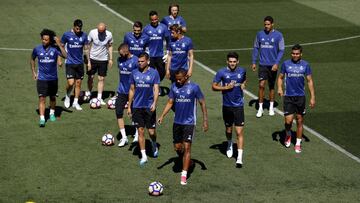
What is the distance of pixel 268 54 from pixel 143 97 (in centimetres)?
530

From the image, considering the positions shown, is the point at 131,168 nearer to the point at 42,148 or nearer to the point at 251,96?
the point at 42,148

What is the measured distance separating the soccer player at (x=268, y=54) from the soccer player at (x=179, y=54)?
1881mm

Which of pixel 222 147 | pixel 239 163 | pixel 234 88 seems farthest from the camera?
pixel 222 147

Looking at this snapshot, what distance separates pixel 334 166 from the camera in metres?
16.5

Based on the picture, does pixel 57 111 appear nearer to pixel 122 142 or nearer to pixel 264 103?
pixel 122 142

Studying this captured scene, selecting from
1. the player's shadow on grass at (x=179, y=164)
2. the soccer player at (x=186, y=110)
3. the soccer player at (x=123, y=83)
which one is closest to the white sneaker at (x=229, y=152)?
the player's shadow on grass at (x=179, y=164)

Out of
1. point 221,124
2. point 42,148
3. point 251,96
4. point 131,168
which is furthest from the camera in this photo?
point 251,96

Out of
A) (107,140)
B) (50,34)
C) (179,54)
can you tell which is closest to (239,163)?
(107,140)

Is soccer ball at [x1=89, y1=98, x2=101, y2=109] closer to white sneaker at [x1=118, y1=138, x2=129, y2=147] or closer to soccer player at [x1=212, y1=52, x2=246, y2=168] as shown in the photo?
white sneaker at [x1=118, y1=138, x2=129, y2=147]

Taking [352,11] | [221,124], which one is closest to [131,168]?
[221,124]

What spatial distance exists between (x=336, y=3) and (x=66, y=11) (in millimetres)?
14803

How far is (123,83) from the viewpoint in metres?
17.7

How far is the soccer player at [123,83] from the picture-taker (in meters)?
17.6

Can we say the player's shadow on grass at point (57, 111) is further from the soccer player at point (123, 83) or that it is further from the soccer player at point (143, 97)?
the soccer player at point (143, 97)
